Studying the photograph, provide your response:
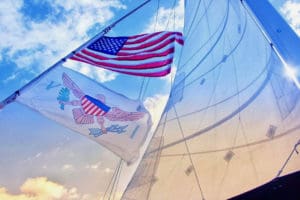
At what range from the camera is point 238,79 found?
19.8ft

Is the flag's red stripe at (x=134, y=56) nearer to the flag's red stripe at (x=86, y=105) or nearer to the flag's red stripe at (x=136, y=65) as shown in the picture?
the flag's red stripe at (x=136, y=65)

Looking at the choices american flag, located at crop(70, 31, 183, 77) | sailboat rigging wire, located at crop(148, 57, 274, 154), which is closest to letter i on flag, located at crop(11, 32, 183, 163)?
american flag, located at crop(70, 31, 183, 77)

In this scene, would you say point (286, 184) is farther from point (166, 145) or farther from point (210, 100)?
point (166, 145)

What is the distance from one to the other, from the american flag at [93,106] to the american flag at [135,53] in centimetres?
59

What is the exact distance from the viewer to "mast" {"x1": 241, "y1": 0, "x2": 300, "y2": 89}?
15.2ft

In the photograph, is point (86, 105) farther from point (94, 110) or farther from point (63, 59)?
point (63, 59)

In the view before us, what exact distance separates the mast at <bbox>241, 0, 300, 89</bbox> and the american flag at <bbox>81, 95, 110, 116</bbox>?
2.90m

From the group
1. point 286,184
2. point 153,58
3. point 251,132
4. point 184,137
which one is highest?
point 153,58

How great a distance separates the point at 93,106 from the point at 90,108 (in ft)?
0.24

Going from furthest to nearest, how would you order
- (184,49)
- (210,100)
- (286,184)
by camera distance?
1. (184,49)
2. (210,100)
3. (286,184)

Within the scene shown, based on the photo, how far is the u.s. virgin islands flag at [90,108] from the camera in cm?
484

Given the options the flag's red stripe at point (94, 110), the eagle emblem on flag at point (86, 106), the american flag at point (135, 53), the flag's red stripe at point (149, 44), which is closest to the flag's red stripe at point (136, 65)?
the american flag at point (135, 53)

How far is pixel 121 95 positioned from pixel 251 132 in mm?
2398

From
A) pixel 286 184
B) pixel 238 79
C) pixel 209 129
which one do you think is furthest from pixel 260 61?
pixel 286 184
